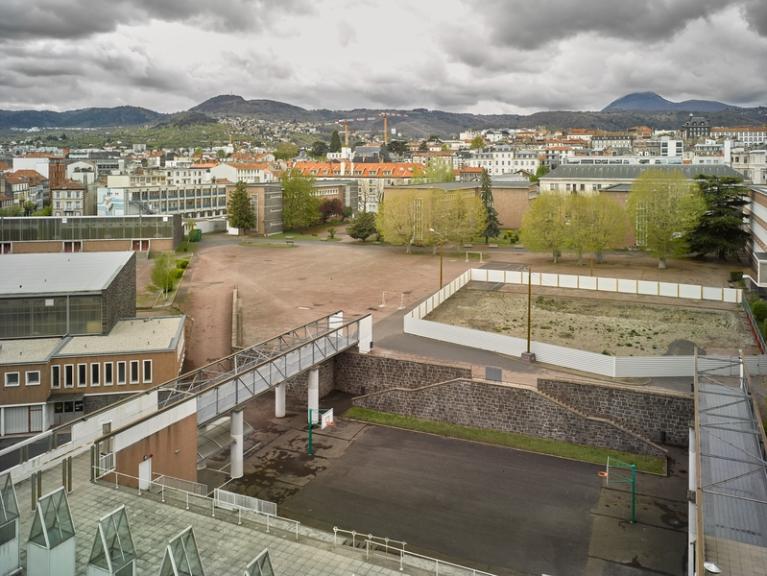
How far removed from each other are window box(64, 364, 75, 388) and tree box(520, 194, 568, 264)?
1532 inches

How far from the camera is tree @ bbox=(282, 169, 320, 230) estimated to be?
80.0m

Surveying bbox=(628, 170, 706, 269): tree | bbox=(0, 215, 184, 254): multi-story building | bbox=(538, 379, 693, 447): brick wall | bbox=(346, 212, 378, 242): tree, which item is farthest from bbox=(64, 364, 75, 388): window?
bbox=(346, 212, 378, 242): tree

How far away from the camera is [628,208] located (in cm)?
5616

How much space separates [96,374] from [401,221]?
39.5 m

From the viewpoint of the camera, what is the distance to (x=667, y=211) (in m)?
52.0

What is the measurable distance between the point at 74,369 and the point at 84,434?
10142 mm

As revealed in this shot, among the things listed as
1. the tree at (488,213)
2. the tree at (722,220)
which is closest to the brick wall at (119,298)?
the tree at (488,213)

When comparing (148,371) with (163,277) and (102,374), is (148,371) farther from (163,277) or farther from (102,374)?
(163,277)

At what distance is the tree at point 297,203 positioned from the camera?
80000mm

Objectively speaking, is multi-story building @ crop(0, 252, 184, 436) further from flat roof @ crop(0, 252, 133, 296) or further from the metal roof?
the metal roof

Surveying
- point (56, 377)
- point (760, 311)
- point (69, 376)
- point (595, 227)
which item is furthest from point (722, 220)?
point (56, 377)

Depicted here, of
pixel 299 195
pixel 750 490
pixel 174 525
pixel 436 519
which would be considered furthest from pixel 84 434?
pixel 299 195

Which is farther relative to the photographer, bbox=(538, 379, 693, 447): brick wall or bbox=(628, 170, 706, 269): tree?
bbox=(628, 170, 706, 269): tree

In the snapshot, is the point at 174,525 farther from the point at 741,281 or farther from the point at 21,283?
the point at 741,281
